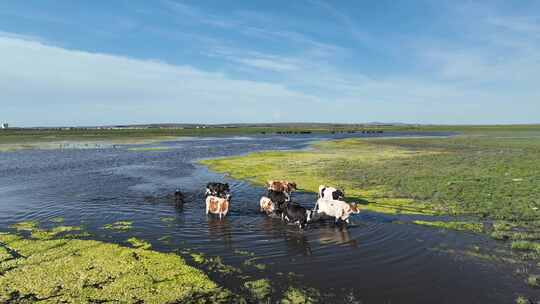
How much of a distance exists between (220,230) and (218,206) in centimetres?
205

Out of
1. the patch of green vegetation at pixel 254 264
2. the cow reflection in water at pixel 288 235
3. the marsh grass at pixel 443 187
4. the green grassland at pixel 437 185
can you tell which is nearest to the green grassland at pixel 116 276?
the patch of green vegetation at pixel 254 264

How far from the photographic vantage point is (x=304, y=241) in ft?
40.4

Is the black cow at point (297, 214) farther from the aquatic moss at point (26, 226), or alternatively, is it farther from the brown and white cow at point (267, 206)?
the aquatic moss at point (26, 226)

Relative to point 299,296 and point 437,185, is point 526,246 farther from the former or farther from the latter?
point 437,185

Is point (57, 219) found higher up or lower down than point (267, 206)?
lower down

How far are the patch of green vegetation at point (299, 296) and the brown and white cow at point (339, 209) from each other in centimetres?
599

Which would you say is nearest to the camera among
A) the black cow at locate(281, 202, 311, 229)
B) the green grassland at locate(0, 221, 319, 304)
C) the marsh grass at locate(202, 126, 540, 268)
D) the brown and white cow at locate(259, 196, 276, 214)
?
the green grassland at locate(0, 221, 319, 304)

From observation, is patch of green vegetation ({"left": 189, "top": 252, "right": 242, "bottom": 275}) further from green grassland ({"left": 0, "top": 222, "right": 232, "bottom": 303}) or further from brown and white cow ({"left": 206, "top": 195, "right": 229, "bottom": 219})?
brown and white cow ({"left": 206, "top": 195, "right": 229, "bottom": 219})

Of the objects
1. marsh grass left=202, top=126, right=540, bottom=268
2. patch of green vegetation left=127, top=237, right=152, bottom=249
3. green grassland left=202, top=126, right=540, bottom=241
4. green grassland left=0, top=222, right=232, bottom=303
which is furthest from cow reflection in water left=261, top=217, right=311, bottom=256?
green grassland left=202, top=126, right=540, bottom=241

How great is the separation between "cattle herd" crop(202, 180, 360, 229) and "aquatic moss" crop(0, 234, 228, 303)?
15.2 ft

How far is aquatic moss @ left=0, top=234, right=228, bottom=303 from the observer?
8.44 m

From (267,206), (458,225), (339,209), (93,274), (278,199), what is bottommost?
(93,274)

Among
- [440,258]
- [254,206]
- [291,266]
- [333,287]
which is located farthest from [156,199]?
[440,258]

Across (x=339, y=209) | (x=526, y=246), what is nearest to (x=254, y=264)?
(x=339, y=209)
